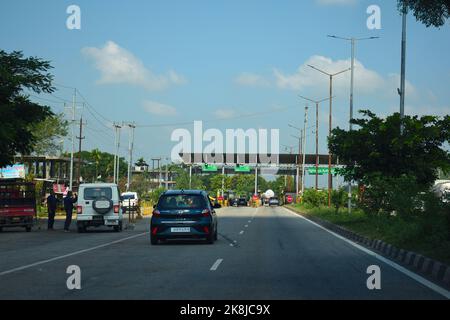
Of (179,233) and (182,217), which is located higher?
(182,217)

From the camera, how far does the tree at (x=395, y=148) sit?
29.4 m

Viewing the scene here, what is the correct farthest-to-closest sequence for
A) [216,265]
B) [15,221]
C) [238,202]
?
[238,202]
[15,221]
[216,265]

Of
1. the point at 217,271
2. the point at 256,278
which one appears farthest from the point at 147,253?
the point at 256,278

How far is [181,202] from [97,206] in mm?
8673

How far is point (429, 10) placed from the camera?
15.1 metres

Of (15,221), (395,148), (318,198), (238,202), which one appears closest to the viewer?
(395,148)

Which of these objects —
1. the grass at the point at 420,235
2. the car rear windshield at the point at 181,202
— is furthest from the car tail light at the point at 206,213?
the grass at the point at 420,235

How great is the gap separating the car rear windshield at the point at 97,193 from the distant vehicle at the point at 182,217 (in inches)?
342

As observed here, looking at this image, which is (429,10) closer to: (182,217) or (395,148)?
(182,217)

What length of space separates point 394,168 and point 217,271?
18.2 meters

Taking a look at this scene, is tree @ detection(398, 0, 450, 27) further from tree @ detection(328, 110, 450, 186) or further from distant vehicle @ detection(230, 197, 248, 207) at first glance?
distant vehicle @ detection(230, 197, 248, 207)

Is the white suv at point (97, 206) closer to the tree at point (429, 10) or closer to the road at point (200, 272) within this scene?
the road at point (200, 272)

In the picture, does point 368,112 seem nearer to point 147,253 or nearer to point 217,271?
point 147,253

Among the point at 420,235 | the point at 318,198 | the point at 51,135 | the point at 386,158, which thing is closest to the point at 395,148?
the point at 386,158
